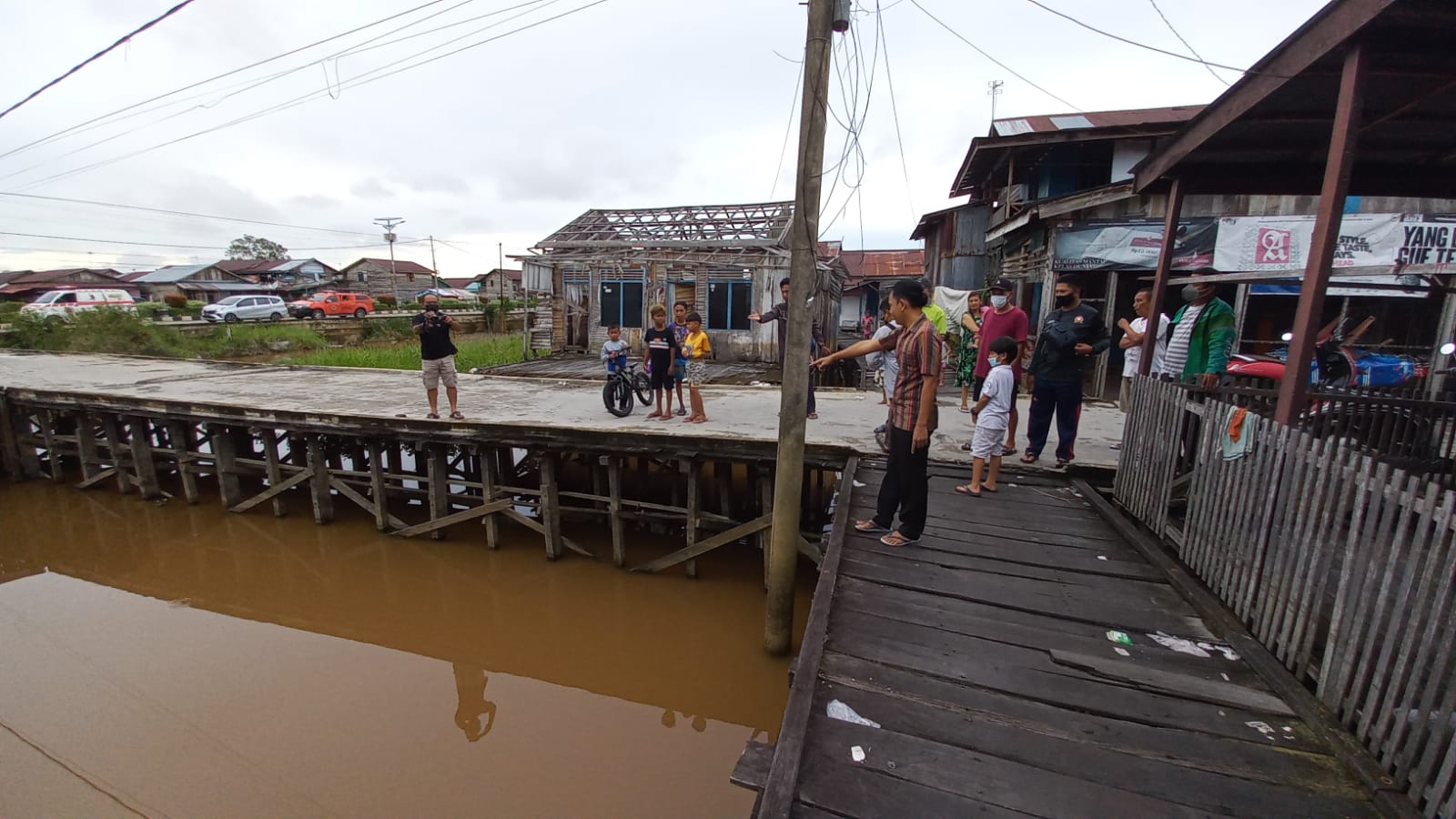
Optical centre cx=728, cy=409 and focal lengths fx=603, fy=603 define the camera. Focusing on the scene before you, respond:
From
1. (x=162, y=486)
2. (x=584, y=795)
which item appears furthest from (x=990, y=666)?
(x=162, y=486)

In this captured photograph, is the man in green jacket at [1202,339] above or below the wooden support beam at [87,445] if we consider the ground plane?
above

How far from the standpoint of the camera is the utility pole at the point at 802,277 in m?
3.79

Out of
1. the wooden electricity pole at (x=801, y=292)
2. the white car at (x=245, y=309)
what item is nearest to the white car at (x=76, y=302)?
the white car at (x=245, y=309)

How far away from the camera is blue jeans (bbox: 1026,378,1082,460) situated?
520cm

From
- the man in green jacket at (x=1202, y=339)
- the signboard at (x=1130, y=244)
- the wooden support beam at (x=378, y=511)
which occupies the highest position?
the signboard at (x=1130, y=244)

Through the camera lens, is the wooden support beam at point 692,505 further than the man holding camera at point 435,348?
No

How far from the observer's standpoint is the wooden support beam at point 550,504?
720cm

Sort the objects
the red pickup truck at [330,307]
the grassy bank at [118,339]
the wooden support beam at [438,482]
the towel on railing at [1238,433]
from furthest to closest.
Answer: the red pickup truck at [330,307]
the grassy bank at [118,339]
the wooden support beam at [438,482]
the towel on railing at [1238,433]

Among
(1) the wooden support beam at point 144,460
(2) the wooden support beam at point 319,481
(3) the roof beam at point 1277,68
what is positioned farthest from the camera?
(1) the wooden support beam at point 144,460

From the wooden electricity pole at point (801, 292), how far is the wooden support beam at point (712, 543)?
139 centimetres

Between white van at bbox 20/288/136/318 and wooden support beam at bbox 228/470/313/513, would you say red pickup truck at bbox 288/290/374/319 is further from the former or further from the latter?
wooden support beam at bbox 228/470/313/513

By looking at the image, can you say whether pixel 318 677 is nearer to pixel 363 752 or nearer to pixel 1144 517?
pixel 363 752

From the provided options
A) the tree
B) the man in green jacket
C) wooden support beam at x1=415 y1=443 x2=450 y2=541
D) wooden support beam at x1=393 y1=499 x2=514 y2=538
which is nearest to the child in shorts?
the man in green jacket

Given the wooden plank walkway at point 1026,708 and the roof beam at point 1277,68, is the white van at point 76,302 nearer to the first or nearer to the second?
the wooden plank walkway at point 1026,708
